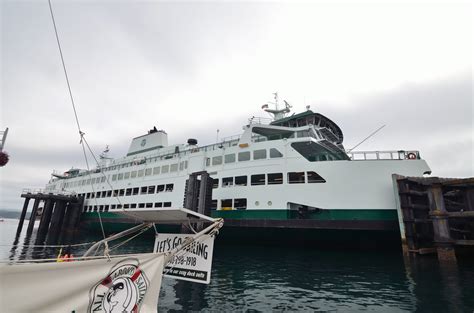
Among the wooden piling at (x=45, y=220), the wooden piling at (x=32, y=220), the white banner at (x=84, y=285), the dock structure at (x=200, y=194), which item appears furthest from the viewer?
the wooden piling at (x=32, y=220)

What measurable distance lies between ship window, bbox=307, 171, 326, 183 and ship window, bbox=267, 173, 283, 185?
7.28 ft

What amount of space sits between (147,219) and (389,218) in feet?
51.6

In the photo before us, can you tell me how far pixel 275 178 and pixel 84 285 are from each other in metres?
17.3

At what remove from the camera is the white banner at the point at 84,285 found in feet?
10.1

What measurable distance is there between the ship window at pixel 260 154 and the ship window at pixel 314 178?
13.7 feet

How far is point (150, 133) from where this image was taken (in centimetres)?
3550

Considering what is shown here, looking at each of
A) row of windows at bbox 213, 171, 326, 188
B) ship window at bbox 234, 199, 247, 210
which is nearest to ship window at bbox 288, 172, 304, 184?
row of windows at bbox 213, 171, 326, 188

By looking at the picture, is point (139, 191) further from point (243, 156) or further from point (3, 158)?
point (3, 158)

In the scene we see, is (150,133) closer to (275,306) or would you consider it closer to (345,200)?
(345,200)

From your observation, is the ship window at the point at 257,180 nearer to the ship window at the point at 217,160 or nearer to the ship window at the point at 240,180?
the ship window at the point at 240,180

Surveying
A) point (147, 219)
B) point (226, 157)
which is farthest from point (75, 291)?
point (226, 157)

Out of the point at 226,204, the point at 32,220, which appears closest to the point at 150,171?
the point at 226,204

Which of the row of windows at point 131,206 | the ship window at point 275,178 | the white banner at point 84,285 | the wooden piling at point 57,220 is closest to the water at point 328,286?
the white banner at point 84,285

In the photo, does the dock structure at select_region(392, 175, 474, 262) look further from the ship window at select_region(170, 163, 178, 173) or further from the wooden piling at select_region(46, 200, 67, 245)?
the wooden piling at select_region(46, 200, 67, 245)
